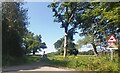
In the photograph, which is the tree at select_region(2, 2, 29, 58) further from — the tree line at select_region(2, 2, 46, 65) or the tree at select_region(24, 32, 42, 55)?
the tree at select_region(24, 32, 42, 55)

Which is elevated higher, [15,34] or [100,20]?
[100,20]

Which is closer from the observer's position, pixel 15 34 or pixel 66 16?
pixel 15 34

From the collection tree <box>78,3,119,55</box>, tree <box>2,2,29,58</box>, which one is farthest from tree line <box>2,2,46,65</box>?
tree <box>78,3,119,55</box>

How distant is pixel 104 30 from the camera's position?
2906 centimetres

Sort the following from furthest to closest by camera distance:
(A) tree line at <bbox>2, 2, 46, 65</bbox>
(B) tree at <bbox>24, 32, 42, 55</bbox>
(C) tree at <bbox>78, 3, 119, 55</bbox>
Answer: (B) tree at <bbox>24, 32, 42, 55</bbox>, (A) tree line at <bbox>2, 2, 46, 65</bbox>, (C) tree at <bbox>78, 3, 119, 55</bbox>

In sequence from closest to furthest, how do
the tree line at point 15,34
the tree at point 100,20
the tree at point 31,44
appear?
1. the tree at point 100,20
2. the tree line at point 15,34
3. the tree at point 31,44

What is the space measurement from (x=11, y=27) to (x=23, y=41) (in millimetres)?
2756

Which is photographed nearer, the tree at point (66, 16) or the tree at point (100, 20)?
the tree at point (100, 20)

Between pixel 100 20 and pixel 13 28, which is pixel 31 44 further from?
pixel 100 20

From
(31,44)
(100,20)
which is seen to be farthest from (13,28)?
(100,20)

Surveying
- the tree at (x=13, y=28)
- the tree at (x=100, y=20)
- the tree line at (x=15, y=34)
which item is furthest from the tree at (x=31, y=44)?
the tree at (x=100, y=20)

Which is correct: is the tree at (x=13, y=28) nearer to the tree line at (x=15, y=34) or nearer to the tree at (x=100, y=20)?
the tree line at (x=15, y=34)

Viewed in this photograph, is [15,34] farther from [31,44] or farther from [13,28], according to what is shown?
[31,44]

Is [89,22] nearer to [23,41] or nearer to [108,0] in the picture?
[23,41]
